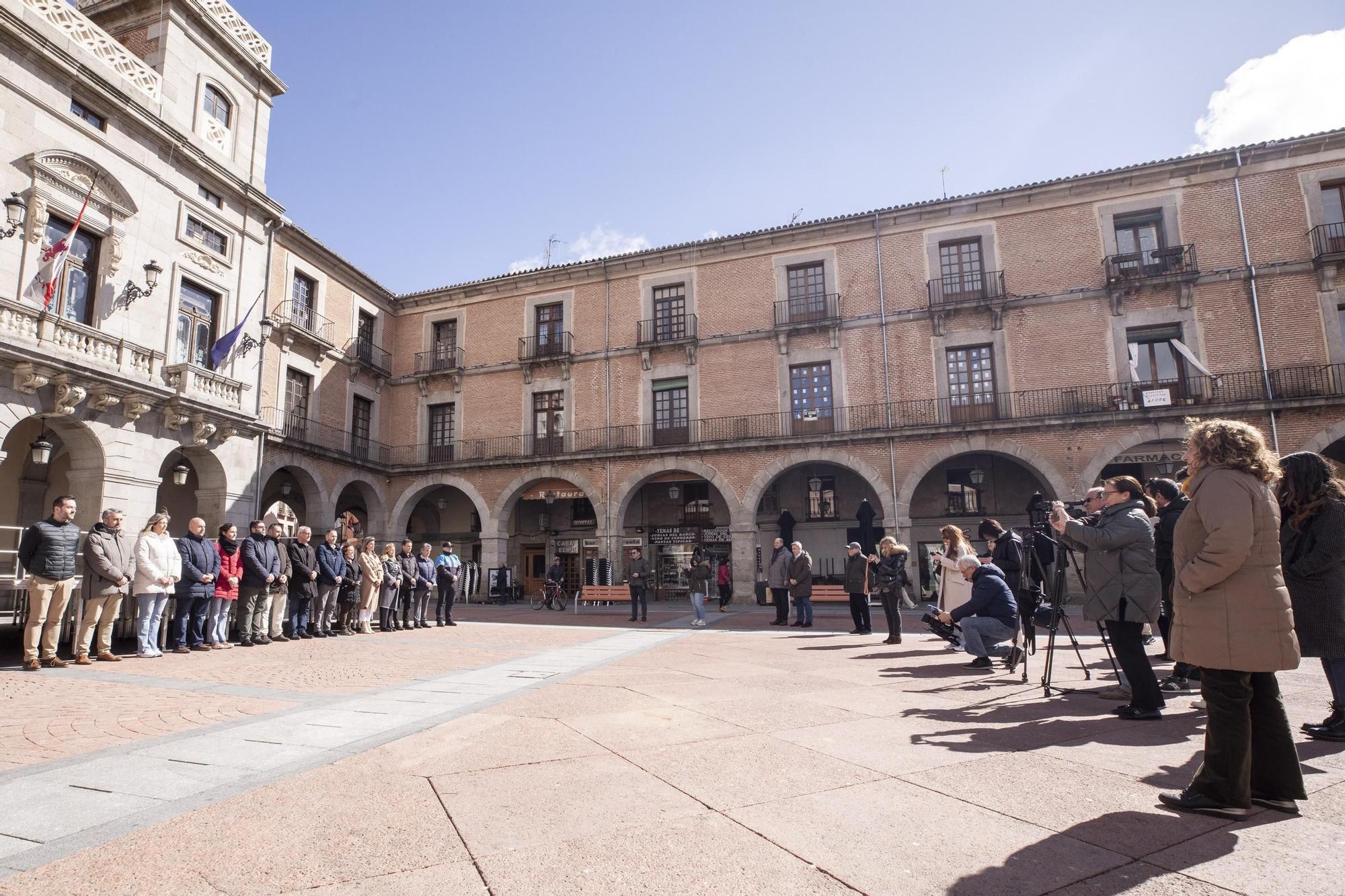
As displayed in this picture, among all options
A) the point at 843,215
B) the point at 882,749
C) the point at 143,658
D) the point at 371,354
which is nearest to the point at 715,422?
the point at 843,215

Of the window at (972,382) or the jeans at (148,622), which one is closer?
the jeans at (148,622)

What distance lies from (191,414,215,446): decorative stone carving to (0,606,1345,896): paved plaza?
393 inches


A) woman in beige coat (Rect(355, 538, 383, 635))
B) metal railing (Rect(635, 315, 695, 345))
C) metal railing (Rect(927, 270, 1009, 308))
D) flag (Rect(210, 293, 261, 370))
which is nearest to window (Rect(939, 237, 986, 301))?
metal railing (Rect(927, 270, 1009, 308))

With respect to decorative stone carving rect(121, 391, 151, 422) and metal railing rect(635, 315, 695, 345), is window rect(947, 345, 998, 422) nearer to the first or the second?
metal railing rect(635, 315, 695, 345)

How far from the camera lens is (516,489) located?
78.1 ft

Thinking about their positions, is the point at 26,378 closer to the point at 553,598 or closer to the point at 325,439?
the point at 325,439

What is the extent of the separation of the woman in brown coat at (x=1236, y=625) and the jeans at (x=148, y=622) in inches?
414

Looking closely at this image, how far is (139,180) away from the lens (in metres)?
14.5

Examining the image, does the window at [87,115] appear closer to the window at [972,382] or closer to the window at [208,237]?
the window at [208,237]

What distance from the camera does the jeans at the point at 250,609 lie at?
399 inches

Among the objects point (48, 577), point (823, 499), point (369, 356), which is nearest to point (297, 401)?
point (369, 356)

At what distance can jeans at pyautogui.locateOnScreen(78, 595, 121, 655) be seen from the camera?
8.01 m

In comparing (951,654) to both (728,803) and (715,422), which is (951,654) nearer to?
(728,803)

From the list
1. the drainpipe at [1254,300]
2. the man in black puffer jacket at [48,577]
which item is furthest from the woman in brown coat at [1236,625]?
the drainpipe at [1254,300]
